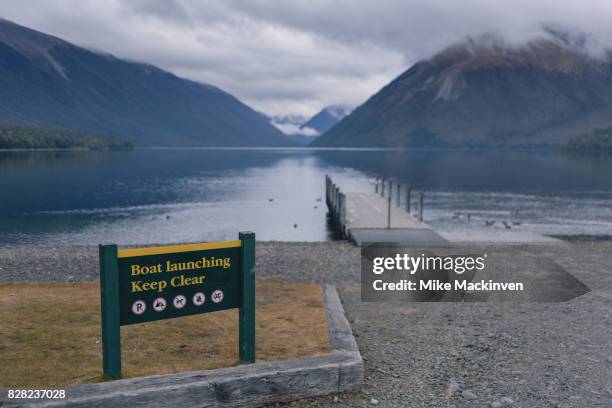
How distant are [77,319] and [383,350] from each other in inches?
218

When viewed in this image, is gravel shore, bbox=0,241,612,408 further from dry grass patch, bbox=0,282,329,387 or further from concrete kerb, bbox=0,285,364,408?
dry grass patch, bbox=0,282,329,387

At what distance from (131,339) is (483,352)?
5818 millimetres

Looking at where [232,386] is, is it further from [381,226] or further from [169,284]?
[381,226]

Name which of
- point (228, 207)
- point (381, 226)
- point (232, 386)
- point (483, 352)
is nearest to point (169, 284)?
point (232, 386)

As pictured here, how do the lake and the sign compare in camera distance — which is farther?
the lake

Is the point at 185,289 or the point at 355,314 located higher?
the point at 185,289

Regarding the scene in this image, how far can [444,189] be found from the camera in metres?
72.9

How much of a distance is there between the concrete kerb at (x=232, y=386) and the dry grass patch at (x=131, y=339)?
2.10 feet

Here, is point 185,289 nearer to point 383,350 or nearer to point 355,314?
point 383,350

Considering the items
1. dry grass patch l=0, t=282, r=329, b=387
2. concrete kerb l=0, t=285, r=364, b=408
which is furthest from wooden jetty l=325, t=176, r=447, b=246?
concrete kerb l=0, t=285, r=364, b=408

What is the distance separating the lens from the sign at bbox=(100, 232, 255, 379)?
7.03 meters

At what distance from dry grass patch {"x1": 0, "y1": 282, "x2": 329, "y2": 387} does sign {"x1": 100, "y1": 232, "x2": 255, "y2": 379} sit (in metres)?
0.81

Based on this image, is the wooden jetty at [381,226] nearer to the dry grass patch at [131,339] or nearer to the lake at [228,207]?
the lake at [228,207]

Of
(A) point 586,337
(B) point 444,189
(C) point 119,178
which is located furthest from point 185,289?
(C) point 119,178
